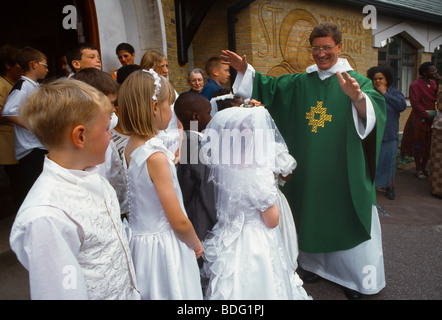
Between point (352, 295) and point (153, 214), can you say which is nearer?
point (153, 214)

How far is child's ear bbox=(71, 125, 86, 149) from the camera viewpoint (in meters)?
1.09

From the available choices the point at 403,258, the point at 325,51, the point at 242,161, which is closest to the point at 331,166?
the point at 325,51

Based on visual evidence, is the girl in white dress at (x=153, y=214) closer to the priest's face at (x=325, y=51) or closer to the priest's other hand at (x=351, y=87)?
the priest's other hand at (x=351, y=87)

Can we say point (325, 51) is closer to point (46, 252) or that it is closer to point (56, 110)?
point (56, 110)

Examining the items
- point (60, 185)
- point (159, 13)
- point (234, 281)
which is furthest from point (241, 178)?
point (159, 13)

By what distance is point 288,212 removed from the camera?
2.53m

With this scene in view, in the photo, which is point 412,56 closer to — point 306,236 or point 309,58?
point 309,58

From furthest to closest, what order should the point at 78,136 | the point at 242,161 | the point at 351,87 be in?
the point at 351,87 < the point at 242,161 < the point at 78,136

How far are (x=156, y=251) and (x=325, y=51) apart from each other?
196 centimetres

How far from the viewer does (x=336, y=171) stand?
8.55ft

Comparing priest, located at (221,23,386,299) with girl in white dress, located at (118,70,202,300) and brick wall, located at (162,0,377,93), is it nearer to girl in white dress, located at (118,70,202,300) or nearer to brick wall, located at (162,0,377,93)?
girl in white dress, located at (118,70,202,300)

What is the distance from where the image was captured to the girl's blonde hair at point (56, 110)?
1.05 metres

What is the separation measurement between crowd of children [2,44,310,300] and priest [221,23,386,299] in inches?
12.9

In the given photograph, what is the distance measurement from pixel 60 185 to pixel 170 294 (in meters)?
0.79
